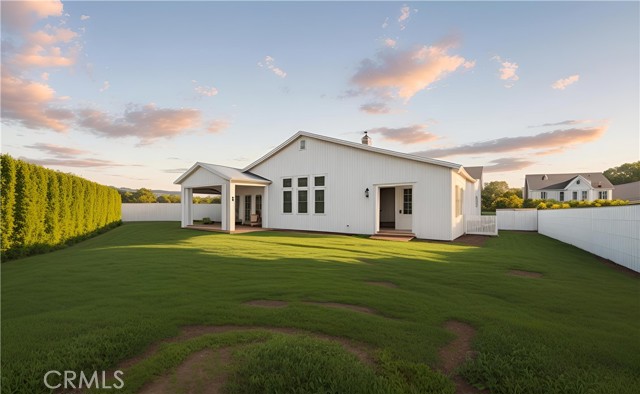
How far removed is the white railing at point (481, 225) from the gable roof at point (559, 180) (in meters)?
43.7

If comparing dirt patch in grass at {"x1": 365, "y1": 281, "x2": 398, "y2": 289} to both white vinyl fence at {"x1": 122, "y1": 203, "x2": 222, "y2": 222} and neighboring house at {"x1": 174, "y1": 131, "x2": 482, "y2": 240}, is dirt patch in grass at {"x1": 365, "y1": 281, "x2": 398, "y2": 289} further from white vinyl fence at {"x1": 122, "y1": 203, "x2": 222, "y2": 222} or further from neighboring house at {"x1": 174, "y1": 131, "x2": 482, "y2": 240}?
white vinyl fence at {"x1": 122, "y1": 203, "x2": 222, "y2": 222}

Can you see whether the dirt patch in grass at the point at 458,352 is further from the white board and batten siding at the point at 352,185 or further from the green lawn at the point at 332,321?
the white board and batten siding at the point at 352,185

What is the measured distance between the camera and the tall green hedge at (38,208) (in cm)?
1009

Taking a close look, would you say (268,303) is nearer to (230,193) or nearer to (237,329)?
(237,329)

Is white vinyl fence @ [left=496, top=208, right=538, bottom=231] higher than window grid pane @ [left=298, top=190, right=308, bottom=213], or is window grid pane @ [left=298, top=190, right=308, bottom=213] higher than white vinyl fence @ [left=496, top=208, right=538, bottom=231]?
window grid pane @ [left=298, top=190, right=308, bottom=213]

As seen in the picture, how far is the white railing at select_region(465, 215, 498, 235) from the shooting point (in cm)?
1822

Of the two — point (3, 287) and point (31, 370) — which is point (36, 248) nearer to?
point (3, 287)

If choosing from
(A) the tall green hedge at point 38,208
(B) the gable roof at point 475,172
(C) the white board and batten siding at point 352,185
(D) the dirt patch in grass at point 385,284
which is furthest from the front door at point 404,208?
(B) the gable roof at point 475,172

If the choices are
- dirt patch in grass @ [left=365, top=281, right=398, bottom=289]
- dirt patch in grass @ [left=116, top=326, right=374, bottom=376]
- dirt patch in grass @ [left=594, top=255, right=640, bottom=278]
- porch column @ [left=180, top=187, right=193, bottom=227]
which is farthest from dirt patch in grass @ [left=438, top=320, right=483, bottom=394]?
porch column @ [left=180, top=187, right=193, bottom=227]

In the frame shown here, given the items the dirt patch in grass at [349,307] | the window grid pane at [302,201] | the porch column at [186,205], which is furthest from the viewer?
the porch column at [186,205]

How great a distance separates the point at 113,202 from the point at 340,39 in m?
22.4

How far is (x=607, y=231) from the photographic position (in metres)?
11.0

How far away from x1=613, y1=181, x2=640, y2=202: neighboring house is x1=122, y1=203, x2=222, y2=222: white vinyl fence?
63.6m

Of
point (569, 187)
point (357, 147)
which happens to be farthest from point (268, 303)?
point (569, 187)
